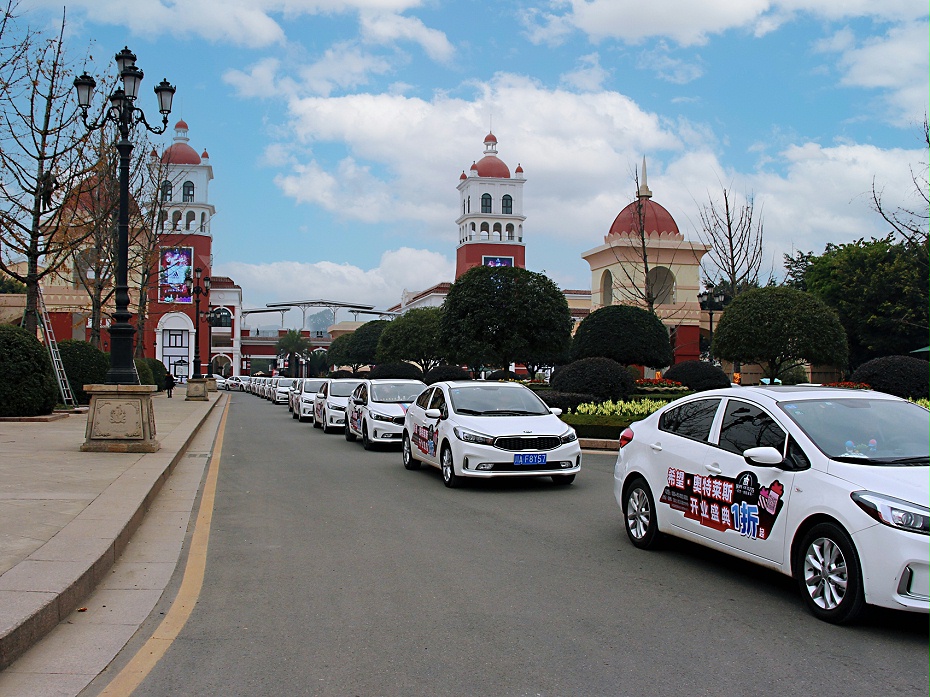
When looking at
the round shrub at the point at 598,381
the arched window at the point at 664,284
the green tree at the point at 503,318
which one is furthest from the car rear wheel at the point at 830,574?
the arched window at the point at 664,284

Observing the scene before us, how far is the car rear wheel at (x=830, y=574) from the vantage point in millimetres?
5520

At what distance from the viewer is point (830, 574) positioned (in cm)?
576

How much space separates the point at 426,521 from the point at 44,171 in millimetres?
19714

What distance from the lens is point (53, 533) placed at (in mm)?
7594

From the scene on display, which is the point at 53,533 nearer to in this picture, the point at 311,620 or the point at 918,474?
the point at 311,620

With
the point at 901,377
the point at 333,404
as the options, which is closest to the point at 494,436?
the point at 333,404

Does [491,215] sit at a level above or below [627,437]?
above

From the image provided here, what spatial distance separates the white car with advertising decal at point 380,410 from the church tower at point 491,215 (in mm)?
80303

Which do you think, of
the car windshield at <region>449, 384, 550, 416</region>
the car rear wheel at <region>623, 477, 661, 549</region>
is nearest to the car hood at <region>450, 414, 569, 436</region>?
the car windshield at <region>449, 384, 550, 416</region>

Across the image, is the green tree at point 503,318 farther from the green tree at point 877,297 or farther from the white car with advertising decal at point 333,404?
the green tree at point 877,297

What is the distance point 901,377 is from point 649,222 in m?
33.9

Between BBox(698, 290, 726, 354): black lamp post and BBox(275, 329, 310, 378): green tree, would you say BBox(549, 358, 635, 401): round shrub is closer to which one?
BBox(698, 290, 726, 354): black lamp post

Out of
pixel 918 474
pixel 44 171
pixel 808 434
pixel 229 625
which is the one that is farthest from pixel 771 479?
pixel 44 171

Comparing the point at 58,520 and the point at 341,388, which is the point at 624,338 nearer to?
the point at 341,388
